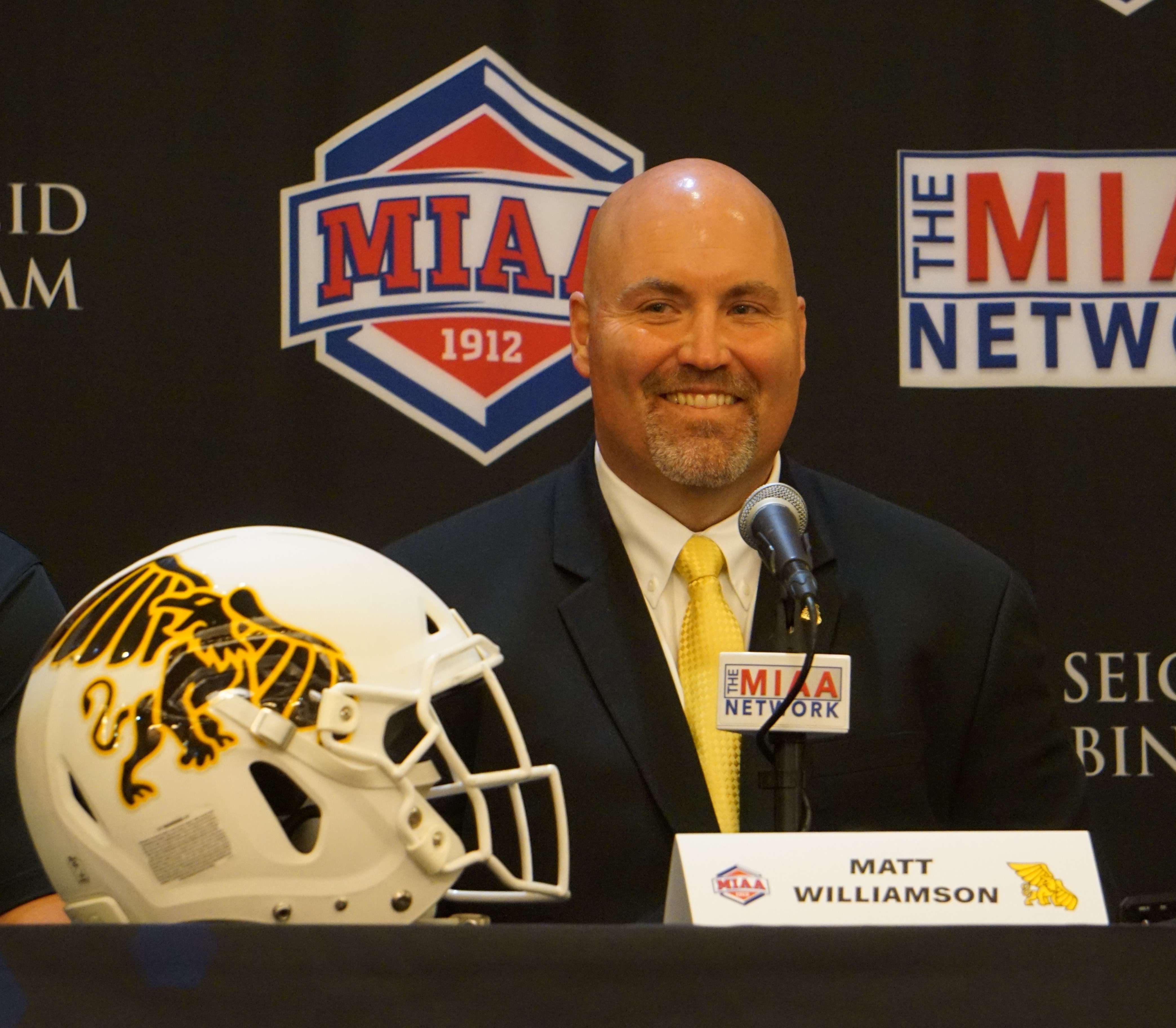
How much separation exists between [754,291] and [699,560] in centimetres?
35

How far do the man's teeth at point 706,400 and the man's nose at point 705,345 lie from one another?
0.11 ft

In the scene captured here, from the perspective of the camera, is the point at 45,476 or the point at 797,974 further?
the point at 45,476

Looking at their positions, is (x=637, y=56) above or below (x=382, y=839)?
above

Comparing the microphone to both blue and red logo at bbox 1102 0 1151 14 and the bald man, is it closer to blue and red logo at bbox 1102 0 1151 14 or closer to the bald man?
the bald man

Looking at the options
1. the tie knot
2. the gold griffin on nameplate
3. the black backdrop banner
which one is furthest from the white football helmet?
the black backdrop banner

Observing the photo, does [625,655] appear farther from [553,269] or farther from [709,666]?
[553,269]

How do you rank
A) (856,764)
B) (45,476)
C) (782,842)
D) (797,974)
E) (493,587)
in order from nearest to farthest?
(797,974), (782,842), (856,764), (493,587), (45,476)

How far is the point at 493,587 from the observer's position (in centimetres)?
192

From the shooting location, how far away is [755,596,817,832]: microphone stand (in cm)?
126

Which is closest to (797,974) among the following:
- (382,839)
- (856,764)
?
(382,839)

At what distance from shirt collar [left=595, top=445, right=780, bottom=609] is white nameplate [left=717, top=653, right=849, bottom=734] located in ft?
1.85

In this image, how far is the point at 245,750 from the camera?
3.86 ft

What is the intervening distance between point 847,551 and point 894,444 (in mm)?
482

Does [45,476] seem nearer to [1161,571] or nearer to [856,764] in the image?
[856,764]
